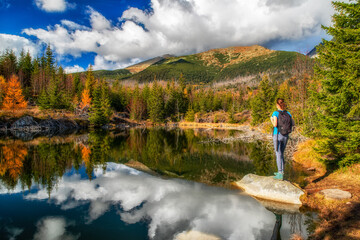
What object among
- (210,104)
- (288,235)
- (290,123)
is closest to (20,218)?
(288,235)

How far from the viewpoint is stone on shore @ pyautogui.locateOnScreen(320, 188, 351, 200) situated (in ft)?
21.5

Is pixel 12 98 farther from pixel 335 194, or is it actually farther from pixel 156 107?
pixel 335 194

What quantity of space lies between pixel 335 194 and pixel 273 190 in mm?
Result: 1937

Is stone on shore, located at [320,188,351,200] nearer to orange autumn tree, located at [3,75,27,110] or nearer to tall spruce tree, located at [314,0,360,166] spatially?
tall spruce tree, located at [314,0,360,166]

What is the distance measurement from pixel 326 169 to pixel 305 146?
5.80m

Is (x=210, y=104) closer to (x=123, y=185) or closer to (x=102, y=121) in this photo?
(x=102, y=121)

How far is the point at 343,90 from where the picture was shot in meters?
8.51

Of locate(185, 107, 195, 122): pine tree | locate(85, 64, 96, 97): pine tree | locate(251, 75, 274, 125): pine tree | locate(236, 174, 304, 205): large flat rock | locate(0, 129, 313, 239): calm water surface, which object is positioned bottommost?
locate(0, 129, 313, 239): calm water surface

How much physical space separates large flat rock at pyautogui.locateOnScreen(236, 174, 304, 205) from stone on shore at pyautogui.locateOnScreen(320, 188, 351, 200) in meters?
0.76

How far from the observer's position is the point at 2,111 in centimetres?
4478

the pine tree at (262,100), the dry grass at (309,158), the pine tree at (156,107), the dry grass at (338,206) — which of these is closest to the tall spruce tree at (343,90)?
the dry grass at (338,206)

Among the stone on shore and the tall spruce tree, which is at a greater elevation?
the tall spruce tree

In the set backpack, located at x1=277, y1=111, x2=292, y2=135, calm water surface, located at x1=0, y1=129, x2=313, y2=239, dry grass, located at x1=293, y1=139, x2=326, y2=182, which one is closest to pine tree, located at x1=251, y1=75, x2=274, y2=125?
dry grass, located at x1=293, y1=139, x2=326, y2=182

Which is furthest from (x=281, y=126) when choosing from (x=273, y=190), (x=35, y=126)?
(x=35, y=126)
